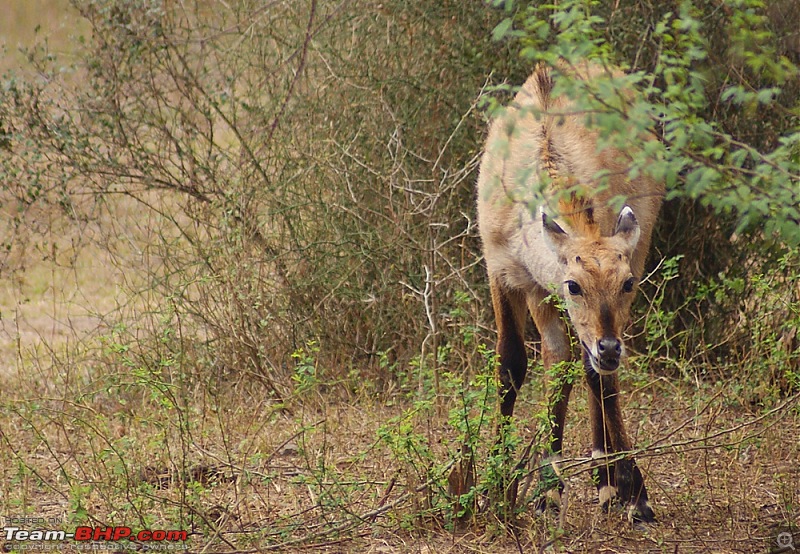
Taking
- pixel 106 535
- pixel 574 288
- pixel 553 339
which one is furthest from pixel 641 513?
pixel 106 535

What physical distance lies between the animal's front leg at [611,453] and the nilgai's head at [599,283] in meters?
0.32

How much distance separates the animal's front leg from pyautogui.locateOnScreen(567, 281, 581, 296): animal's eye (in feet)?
1.35

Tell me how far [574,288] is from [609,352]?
0.33m

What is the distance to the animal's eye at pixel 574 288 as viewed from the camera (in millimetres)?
4195

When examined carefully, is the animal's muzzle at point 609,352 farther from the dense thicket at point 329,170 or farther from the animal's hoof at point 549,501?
the dense thicket at point 329,170

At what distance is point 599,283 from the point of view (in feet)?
13.6

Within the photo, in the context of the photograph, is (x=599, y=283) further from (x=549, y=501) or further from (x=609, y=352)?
(x=549, y=501)

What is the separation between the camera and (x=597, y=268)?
4164 mm

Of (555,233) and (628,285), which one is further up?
(555,233)

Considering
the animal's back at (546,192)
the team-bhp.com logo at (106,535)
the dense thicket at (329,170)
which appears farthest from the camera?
the dense thicket at (329,170)

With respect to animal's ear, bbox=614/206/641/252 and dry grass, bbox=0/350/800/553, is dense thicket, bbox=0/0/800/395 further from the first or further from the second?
animal's ear, bbox=614/206/641/252

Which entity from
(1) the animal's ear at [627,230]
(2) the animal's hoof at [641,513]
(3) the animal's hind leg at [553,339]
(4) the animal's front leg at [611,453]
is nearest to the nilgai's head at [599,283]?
(1) the animal's ear at [627,230]

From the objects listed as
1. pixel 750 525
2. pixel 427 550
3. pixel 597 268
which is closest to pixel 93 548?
pixel 427 550

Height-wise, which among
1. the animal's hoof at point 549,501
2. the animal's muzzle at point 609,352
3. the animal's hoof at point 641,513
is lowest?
the animal's hoof at point 641,513
